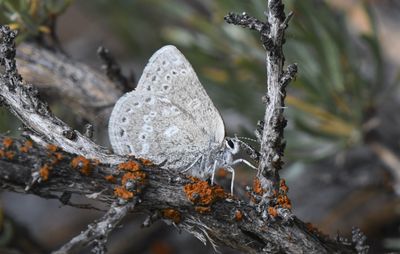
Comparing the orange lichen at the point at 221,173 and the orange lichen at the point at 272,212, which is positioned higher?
the orange lichen at the point at 221,173

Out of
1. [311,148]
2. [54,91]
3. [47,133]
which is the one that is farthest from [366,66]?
[47,133]

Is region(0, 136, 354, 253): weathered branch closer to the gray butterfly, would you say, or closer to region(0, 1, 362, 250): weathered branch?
region(0, 1, 362, 250): weathered branch

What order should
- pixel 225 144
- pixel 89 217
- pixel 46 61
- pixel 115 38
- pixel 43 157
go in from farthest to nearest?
pixel 115 38 < pixel 89 217 < pixel 46 61 < pixel 225 144 < pixel 43 157

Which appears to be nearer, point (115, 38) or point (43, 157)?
point (43, 157)

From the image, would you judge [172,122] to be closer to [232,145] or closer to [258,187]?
[232,145]

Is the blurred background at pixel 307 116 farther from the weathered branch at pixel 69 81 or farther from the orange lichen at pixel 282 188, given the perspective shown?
the orange lichen at pixel 282 188

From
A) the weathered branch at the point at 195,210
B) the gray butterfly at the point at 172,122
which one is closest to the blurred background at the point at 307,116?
the gray butterfly at the point at 172,122

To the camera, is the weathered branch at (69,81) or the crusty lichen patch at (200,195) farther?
the weathered branch at (69,81)

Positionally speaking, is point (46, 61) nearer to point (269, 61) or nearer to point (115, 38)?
point (269, 61)
